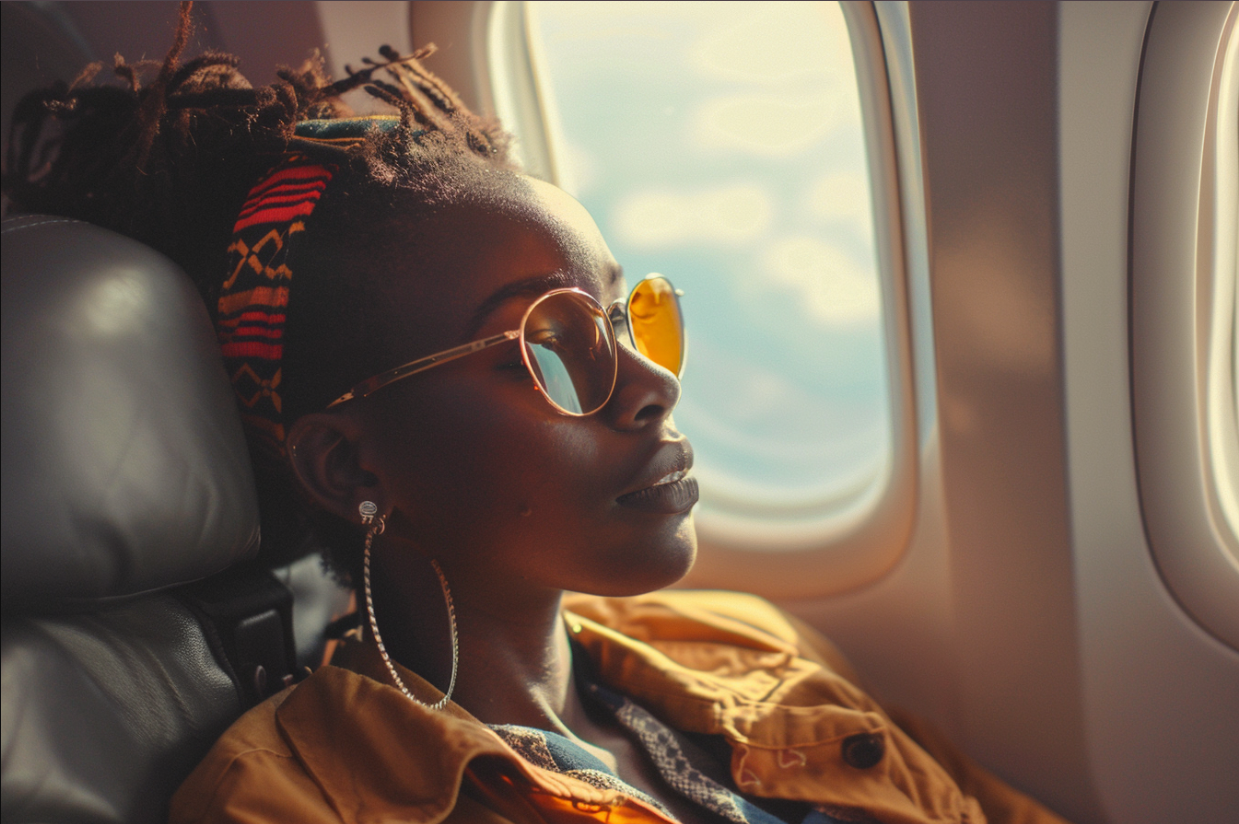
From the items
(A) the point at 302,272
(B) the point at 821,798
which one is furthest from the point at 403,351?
(B) the point at 821,798

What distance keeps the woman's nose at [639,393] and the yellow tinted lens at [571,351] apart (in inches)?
0.9

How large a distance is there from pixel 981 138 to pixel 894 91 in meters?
0.30

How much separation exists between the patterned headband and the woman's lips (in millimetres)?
494

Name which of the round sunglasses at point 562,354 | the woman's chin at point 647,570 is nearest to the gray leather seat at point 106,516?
the round sunglasses at point 562,354

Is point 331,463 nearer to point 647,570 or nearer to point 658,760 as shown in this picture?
point 647,570

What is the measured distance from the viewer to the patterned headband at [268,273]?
43.3 inches

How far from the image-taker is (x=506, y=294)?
3.62 feet

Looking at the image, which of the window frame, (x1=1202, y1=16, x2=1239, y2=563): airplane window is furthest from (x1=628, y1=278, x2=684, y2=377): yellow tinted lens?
(x1=1202, y1=16, x2=1239, y2=563): airplane window

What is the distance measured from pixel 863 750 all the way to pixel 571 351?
839 mm

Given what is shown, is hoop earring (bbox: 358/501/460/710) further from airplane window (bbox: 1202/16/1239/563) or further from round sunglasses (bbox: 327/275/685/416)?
airplane window (bbox: 1202/16/1239/563)

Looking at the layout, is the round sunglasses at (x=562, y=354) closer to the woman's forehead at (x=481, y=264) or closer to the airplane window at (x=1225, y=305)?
the woman's forehead at (x=481, y=264)

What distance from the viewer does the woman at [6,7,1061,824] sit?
42.7 inches

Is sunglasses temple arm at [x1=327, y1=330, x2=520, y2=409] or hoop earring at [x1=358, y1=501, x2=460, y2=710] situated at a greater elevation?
sunglasses temple arm at [x1=327, y1=330, x2=520, y2=409]

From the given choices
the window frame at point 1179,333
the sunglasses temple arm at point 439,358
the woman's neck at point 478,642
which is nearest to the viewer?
the sunglasses temple arm at point 439,358
